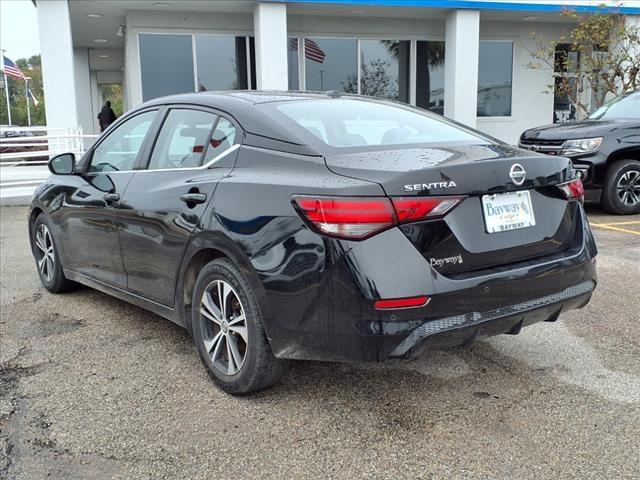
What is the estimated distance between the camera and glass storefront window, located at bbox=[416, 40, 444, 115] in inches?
670

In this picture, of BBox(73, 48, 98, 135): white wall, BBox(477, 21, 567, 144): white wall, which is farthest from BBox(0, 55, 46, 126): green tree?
BBox(477, 21, 567, 144): white wall

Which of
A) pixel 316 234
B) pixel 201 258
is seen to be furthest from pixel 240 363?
pixel 316 234

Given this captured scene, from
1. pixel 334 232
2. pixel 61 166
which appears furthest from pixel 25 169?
pixel 334 232

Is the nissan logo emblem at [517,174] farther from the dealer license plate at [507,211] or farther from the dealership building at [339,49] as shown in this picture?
the dealership building at [339,49]

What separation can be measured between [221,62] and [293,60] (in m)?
1.86

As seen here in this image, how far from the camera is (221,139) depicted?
3410 mm

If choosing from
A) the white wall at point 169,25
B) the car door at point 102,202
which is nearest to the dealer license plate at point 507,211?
the car door at point 102,202

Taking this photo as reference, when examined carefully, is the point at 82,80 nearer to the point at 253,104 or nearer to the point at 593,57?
the point at 593,57

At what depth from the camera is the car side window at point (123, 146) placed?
13.4 feet

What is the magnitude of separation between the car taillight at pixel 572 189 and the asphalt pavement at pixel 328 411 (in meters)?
0.98

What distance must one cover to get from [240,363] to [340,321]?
74cm

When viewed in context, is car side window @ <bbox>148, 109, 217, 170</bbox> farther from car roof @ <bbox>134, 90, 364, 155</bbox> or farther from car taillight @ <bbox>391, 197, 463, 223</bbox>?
car taillight @ <bbox>391, 197, 463, 223</bbox>

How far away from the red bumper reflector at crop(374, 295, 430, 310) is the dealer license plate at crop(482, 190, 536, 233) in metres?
0.49

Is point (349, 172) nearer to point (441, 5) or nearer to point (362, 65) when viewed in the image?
point (441, 5)
